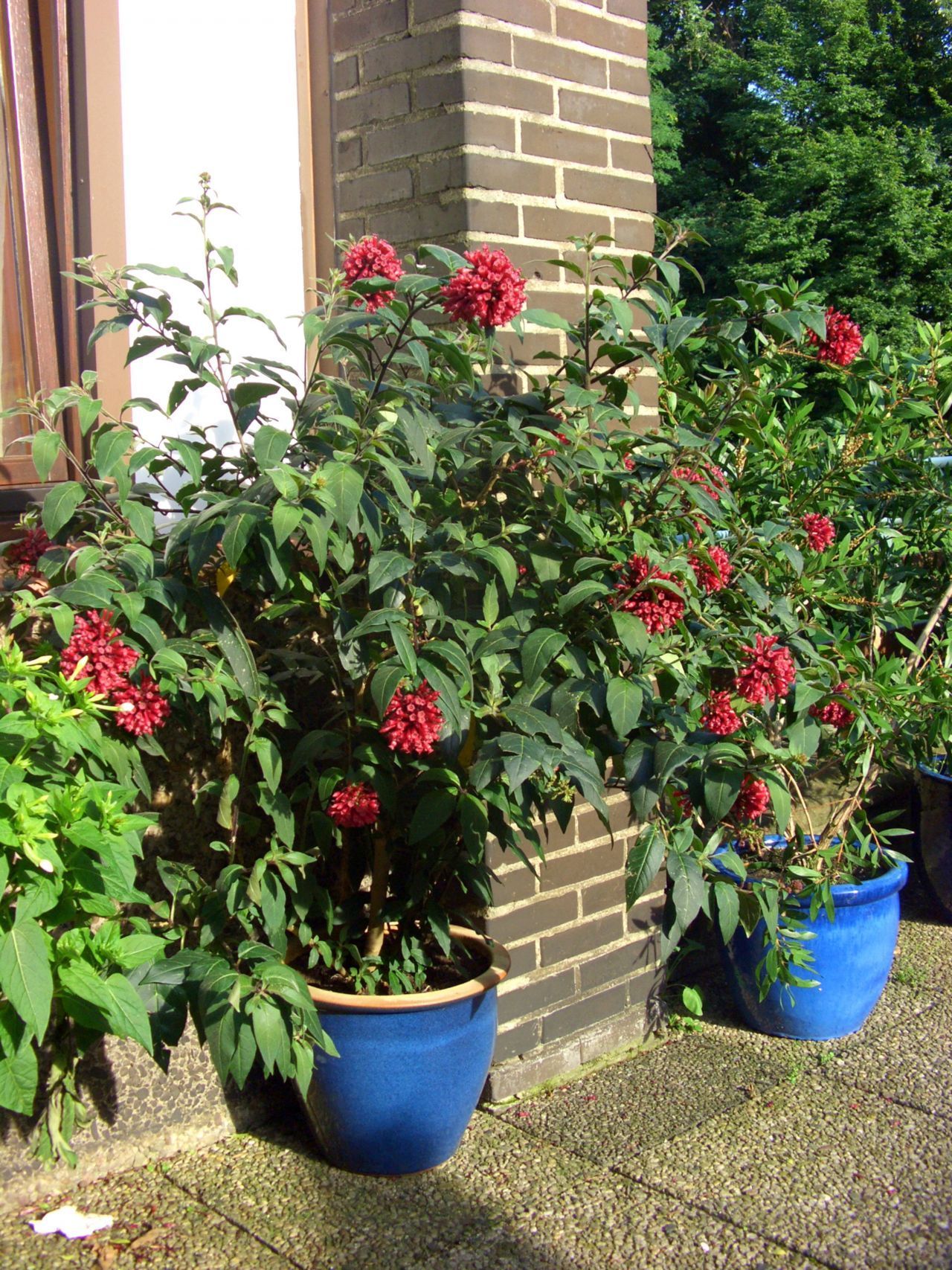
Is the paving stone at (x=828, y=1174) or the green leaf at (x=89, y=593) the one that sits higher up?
the green leaf at (x=89, y=593)

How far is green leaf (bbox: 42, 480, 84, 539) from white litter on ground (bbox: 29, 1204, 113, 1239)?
131cm

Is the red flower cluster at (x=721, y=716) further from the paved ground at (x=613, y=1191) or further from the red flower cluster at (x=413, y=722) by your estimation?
the paved ground at (x=613, y=1191)

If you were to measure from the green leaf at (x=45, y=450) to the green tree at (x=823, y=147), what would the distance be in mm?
13839

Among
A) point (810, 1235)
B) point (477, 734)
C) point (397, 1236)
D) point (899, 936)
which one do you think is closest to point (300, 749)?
point (477, 734)

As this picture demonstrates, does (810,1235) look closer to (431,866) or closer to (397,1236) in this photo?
(397,1236)

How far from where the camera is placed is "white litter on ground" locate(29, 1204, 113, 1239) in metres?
2.36

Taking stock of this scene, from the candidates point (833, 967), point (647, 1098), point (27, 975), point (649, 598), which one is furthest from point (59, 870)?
point (833, 967)

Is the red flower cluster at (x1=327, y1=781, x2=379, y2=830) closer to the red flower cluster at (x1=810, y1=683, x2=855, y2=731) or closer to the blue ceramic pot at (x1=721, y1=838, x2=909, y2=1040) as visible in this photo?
the red flower cluster at (x1=810, y1=683, x2=855, y2=731)

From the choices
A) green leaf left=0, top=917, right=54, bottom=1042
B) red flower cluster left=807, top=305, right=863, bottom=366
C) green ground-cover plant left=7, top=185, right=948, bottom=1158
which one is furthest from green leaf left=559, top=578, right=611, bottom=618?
green leaf left=0, top=917, right=54, bottom=1042

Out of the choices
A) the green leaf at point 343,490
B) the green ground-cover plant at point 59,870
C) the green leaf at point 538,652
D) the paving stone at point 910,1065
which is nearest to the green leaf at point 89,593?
the green ground-cover plant at point 59,870

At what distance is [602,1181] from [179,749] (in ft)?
4.19

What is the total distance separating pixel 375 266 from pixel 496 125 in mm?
830

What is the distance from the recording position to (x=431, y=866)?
2.59 meters

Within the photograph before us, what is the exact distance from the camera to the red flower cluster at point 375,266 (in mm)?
2305
